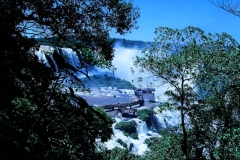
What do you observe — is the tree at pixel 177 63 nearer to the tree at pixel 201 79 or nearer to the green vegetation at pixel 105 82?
the tree at pixel 201 79

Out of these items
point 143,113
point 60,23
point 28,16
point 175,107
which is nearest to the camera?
point 28,16

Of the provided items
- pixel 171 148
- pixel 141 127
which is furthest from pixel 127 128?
pixel 171 148

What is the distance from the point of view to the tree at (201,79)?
373 inches

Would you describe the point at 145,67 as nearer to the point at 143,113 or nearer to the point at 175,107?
the point at 175,107

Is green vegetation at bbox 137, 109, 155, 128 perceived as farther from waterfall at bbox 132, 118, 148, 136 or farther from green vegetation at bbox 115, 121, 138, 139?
green vegetation at bbox 115, 121, 138, 139

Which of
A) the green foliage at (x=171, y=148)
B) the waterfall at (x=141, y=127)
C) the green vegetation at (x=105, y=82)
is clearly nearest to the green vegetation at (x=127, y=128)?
the waterfall at (x=141, y=127)

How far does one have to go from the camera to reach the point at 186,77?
34.3 ft

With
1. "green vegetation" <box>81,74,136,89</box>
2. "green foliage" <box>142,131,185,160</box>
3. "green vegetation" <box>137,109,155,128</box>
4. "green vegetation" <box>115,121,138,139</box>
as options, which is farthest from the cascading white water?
"green vegetation" <box>81,74,136,89</box>

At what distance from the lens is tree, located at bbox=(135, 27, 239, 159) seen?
9.47 meters

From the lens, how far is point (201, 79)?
9984 millimetres

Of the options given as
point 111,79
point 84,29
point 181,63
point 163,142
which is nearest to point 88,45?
point 84,29

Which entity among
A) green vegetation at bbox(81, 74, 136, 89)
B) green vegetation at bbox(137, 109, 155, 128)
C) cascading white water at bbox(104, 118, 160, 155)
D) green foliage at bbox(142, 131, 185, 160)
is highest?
green vegetation at bbox(81, 74, 136, 89)

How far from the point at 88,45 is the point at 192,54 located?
5.33 m

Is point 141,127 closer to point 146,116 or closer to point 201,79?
point 146,116
